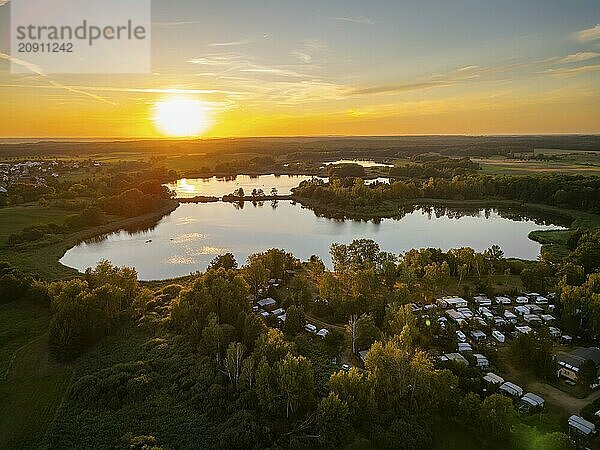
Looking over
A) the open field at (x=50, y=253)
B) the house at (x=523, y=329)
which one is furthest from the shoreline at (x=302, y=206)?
the house at (x=523, y=329)

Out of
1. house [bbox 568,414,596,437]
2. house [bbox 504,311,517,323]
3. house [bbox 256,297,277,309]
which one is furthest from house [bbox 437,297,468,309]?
house [bbox 568,414,596,437]

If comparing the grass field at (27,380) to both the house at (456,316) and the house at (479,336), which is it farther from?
the house at (456,316)

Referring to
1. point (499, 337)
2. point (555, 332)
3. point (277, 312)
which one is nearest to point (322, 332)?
point (277, 312)

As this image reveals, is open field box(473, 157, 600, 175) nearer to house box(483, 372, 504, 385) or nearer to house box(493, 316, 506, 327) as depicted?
house box(493, 316, 506, 327)

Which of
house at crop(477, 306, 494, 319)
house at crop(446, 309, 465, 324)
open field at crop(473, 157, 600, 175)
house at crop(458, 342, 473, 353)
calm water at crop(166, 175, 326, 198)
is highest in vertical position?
open field at crop(473, 157, 600, 175)

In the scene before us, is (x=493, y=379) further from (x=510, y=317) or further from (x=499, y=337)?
(x=510, y=317)
